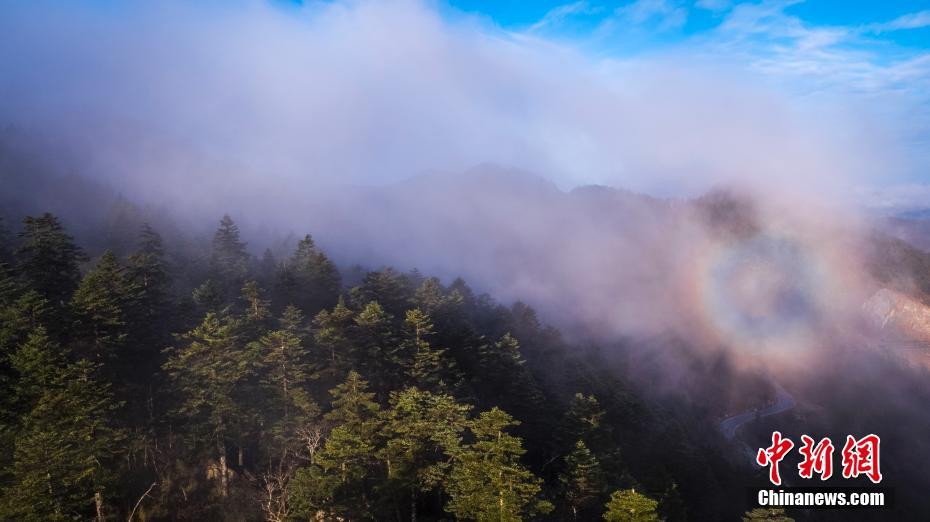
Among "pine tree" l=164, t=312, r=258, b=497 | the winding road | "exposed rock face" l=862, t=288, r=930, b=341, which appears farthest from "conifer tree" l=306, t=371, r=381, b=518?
"exposed rock face" l=862, t=288, r=930, b=341

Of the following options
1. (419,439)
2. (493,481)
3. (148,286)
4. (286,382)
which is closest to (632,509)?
(493,481)

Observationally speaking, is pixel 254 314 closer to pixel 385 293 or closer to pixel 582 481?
pixel 385 293

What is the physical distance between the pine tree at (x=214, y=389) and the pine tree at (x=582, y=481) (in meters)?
24.4

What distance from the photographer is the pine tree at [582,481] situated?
36.6m

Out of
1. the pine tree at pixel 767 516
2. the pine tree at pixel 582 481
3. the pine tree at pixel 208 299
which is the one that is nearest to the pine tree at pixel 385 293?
the pine tree at pixel 208 299

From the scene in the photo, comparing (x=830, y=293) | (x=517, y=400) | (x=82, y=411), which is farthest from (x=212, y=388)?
(x=830, y=293)

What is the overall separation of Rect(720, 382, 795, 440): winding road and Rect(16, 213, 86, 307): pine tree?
106 metres

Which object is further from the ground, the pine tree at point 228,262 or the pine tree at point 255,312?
the pine tree at point 228,262

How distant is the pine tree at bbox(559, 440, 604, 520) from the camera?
36.6 m

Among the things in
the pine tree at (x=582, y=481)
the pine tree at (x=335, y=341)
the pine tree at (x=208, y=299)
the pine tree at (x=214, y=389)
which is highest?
the pine tree at (x=208, y=299)

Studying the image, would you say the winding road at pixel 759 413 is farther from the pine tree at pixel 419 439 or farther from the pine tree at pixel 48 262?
the pine tree at pixel 48 262

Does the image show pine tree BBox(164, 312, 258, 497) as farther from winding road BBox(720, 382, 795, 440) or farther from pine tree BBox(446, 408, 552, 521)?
winding road BBox(720, 382, 795, 440)

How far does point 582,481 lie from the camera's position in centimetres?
3644

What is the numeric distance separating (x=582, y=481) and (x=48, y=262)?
1834 inches
